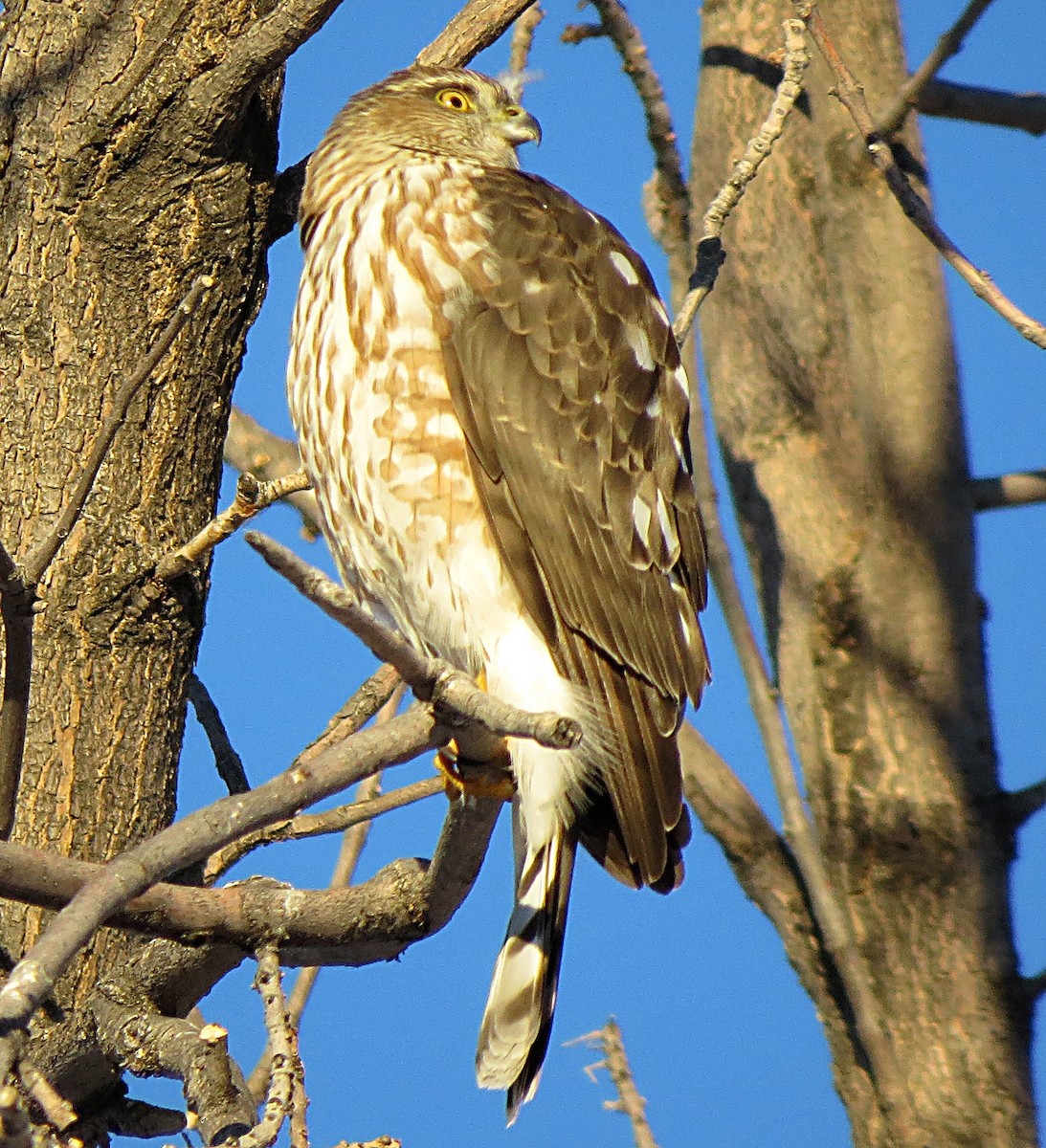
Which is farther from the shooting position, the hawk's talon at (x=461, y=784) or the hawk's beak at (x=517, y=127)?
the hawk's beak at (x=517, y=127)

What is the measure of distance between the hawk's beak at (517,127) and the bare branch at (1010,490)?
161cm

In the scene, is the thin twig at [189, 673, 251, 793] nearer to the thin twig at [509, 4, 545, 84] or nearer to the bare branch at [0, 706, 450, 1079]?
the bare branch at [0, 706, 450, 1079]

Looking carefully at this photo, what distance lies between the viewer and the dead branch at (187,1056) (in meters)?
1.96

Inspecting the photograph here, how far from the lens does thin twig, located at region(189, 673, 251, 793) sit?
109 inches

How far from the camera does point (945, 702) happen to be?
4.11 meters

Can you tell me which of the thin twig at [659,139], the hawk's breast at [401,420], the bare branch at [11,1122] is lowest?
the bare branch at [11,1122]

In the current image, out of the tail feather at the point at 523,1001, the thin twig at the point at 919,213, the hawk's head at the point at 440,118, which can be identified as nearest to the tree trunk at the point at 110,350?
the tail feather at the point at 523,1001

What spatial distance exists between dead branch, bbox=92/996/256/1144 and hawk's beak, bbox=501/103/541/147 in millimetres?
2251

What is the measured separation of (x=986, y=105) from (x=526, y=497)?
2420mm

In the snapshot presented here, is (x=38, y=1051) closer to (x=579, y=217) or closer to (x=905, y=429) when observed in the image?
(x=579, y=217)

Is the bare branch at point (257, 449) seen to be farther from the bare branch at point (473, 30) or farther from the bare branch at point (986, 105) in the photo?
the bare branch at point (986, 105)

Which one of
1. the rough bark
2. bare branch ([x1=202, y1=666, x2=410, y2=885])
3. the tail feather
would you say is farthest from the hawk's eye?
the tail feather

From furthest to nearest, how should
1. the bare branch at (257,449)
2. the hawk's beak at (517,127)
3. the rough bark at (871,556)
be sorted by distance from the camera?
1. the bare branch at (257,449)
2. the rough bark at (871,556)
3. the hawk's beak at (517,127)

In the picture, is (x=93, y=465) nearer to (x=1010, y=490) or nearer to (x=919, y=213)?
(x=919, y=213)
